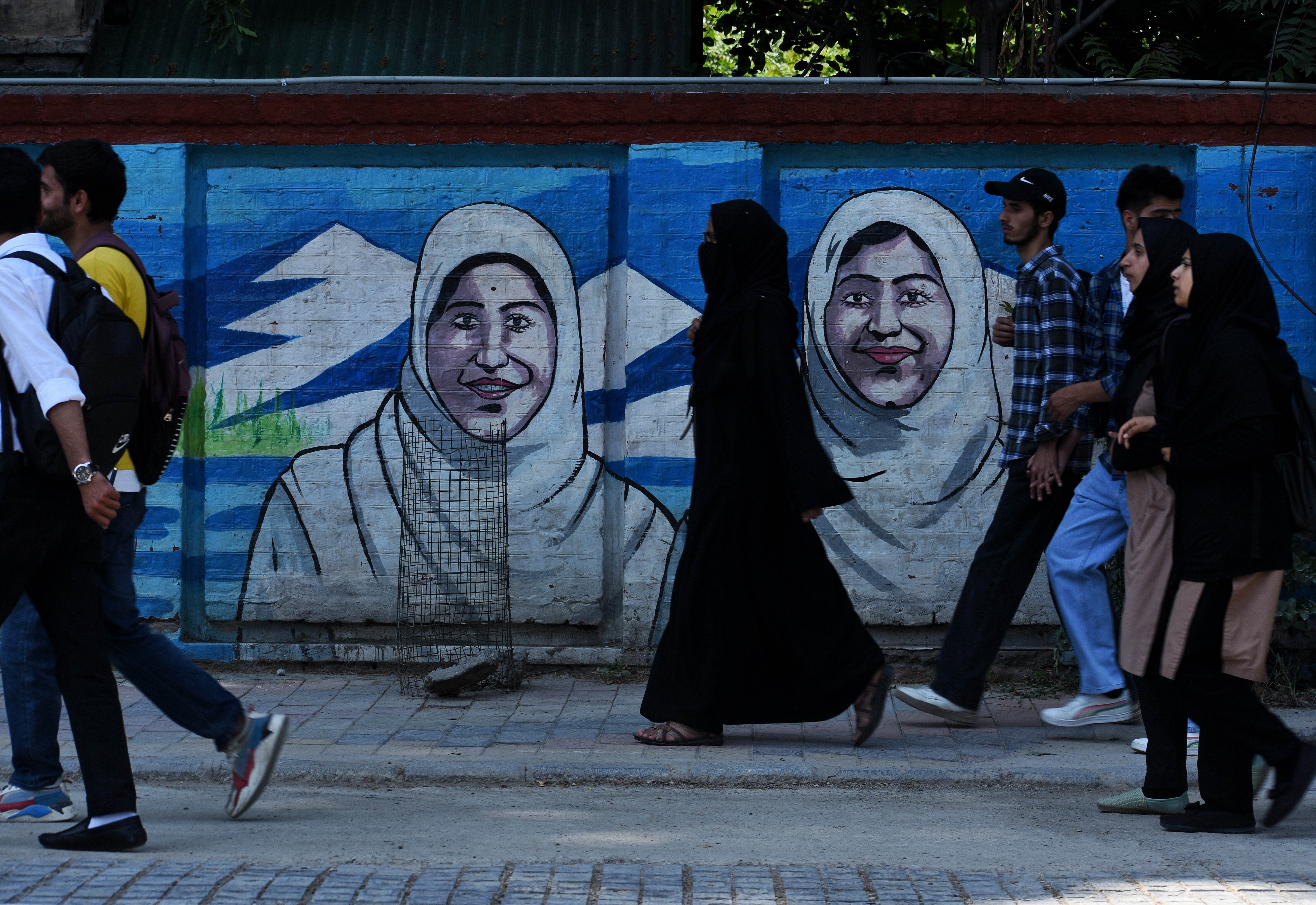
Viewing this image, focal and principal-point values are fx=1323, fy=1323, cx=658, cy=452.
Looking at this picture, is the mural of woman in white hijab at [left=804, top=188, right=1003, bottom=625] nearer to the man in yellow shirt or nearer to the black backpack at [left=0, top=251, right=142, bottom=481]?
the man in yellow shirt


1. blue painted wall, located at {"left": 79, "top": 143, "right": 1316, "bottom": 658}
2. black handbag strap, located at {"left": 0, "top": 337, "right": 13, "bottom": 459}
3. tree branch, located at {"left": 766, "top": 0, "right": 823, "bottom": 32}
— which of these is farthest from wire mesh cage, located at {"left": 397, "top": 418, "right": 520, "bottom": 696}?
tree branch, located at {"left": 766, "top": 0, "right": 823, "bottom": 32}

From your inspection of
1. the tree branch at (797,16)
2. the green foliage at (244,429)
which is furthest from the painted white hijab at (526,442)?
the tree branch at (797,16)

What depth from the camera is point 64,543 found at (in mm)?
3719

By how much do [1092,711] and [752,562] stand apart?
5.05 feet

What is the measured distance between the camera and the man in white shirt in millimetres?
3604

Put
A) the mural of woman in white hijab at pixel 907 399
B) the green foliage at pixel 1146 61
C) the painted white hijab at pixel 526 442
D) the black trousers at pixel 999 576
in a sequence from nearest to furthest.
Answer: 1. the black trousers at pixel 999 576
2. the mural of woman in white hijab at pixel 907 399
3. the painted white hijab at pixel 526 442
4. the green foliage at pixel 1146 61

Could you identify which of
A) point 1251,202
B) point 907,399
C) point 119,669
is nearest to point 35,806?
point 119,669

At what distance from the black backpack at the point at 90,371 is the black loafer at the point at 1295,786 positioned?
3.52 m

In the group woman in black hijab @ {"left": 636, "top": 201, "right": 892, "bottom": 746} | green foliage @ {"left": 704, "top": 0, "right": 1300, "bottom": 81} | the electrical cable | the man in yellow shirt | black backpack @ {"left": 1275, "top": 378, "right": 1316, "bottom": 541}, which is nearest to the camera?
black backpack @ {"left": 1275, "top": 378, "right": 1316, "bottom": 541}

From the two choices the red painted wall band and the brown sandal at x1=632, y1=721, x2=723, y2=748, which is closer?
the brown sandal at x1=632, y1=721, x2=723, y2=748

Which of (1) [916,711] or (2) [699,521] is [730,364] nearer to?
(2) [699,521]

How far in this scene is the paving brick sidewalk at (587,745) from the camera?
476 centimetres

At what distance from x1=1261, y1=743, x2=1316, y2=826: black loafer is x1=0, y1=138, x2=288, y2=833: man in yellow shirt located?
3.01 m

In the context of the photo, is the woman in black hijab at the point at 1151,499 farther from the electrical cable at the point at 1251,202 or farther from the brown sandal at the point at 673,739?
the electrical cable at the point at 1251,202
